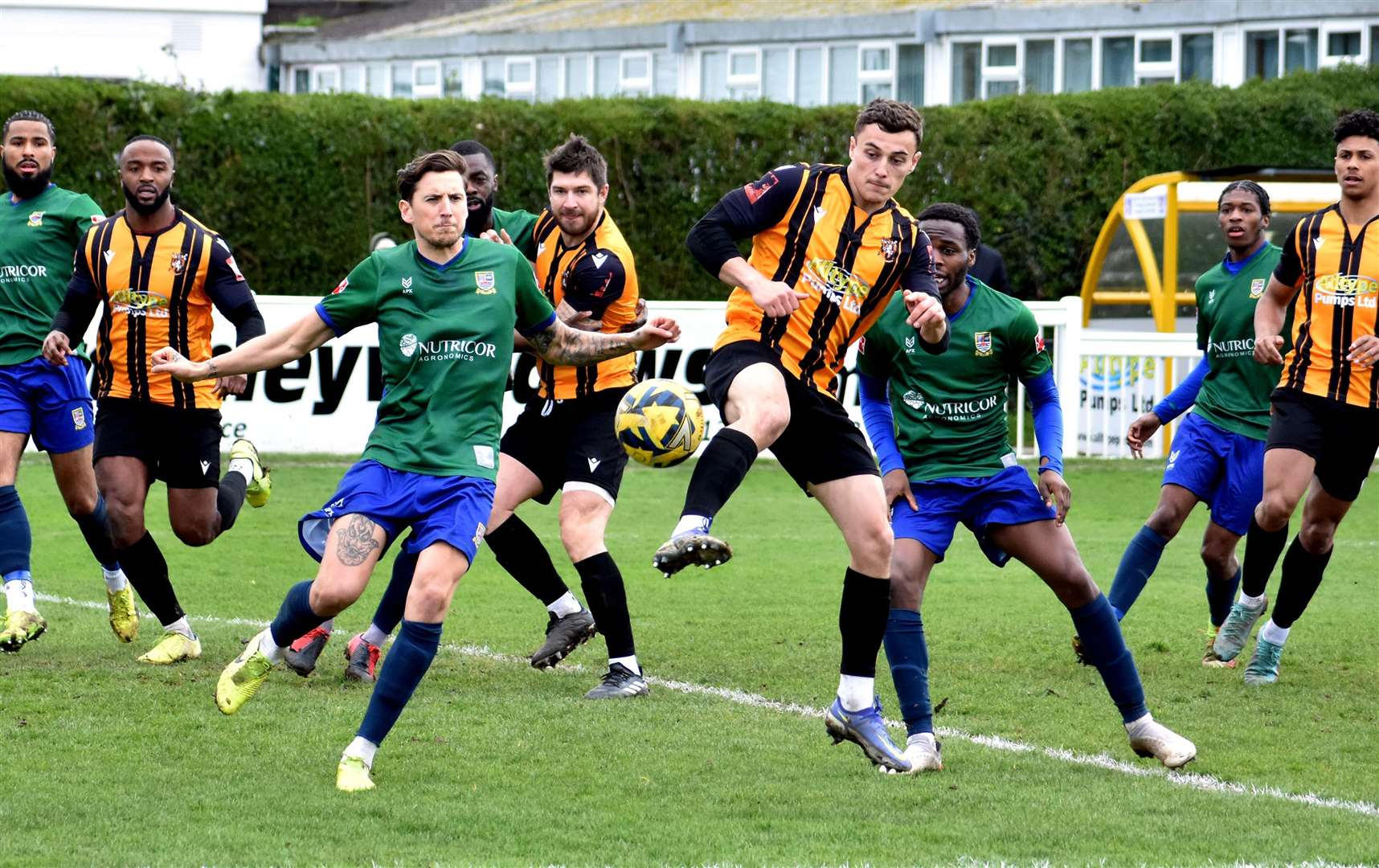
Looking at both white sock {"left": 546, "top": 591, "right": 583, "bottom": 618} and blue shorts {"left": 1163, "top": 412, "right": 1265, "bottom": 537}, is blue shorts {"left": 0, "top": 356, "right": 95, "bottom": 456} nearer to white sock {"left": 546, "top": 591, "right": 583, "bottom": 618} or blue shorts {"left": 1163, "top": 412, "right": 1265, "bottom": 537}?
white sock {"left": 546, "top": 591, "right": 583, "bottom": 618}

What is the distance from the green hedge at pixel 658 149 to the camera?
63.7 ft

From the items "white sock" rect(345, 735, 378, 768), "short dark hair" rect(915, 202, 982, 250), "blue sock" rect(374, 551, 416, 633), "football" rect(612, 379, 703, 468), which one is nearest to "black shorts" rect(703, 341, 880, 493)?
"football" rect(612, 379, 703, 468)

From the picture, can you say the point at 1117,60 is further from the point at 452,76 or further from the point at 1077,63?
the point at 452,76

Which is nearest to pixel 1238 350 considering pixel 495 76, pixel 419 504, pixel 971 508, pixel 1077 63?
pixel 971 508

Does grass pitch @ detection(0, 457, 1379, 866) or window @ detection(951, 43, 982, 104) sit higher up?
window @ detection(951, 43, 982, 104)

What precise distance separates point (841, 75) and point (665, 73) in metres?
3.36

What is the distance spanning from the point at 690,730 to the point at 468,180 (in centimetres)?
266

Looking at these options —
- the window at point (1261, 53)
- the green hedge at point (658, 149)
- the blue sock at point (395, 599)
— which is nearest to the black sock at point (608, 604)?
the blue sock at point (395, 599)

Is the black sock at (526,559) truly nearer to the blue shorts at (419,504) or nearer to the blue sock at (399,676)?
the blue shorts at (419,504)

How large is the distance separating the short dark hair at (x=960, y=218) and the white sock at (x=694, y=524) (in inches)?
63.7

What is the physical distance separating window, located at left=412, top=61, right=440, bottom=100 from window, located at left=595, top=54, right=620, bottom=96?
12.2ft

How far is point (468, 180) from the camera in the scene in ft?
26.8

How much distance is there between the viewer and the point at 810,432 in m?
6.59

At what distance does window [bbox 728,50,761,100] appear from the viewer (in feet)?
107
